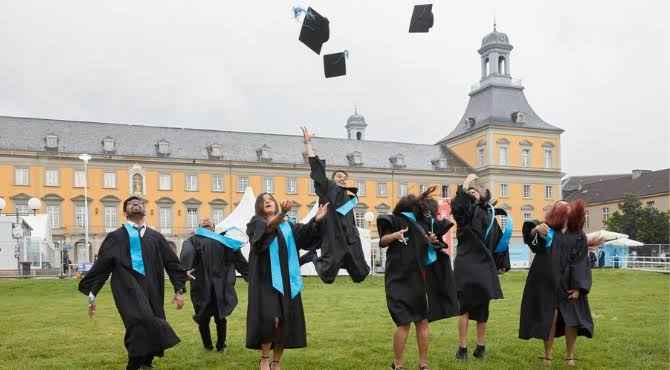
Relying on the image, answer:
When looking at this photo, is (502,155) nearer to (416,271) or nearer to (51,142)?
(51,142)

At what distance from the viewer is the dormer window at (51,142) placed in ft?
209

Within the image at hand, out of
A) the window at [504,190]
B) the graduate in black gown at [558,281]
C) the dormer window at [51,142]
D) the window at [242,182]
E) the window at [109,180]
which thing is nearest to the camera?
the graduate in black gown at [558,281]

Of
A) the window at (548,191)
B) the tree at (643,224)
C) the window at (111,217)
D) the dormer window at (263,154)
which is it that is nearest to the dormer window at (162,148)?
the window at (111,217)

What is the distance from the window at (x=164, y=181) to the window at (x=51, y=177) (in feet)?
30.6

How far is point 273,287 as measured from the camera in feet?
23.8

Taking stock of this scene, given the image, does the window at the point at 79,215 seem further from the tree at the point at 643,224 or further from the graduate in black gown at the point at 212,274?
the graduate in black gown at the point at 212,274

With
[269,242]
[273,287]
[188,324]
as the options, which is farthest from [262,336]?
[188,324]

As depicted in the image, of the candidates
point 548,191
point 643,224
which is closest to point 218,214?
point 548,191

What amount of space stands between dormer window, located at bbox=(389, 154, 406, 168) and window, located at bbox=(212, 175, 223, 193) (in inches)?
763

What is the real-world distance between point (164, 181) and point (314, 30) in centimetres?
6096

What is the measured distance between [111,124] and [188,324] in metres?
59.7

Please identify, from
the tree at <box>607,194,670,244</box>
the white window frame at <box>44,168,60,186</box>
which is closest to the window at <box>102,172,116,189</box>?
the white window frame at <box>44,168,60,186</box>

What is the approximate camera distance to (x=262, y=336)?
7.17 m

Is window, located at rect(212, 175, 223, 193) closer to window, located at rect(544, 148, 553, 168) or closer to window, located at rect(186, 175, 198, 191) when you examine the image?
window, located at rect(186, 175, 198, 191)
